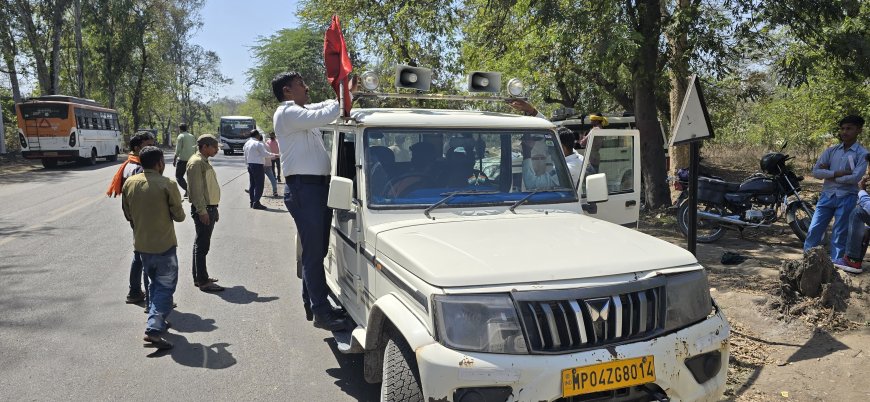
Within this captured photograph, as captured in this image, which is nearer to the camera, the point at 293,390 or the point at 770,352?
the point at 293,390

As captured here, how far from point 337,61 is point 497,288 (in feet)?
7.64

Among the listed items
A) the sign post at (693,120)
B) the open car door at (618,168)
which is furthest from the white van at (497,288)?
the sign post at (693,120)

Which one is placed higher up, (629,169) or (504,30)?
(504,30)

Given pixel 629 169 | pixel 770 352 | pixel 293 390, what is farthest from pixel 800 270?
pixel 293 390

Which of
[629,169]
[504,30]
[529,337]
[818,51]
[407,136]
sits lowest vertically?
[529,337]

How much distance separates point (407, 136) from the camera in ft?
13.4

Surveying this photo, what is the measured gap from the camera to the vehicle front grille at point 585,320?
2.63 meters

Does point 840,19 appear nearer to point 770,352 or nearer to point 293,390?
point 770,352

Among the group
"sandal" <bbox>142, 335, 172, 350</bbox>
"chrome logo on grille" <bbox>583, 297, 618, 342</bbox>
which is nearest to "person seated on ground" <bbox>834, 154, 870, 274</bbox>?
"chrome logo on grille" <bbox>583, 297, 618, 342</bbox>

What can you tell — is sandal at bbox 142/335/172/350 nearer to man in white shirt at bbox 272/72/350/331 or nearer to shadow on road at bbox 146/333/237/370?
shadow on road at bbox 146/333/237/370

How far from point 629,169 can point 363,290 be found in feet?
8.21

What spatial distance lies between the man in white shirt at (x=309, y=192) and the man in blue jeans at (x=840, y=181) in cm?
509

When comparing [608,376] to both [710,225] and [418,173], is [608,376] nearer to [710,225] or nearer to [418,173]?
[418,173]

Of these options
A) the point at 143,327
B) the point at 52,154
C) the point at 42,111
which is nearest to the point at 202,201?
the point at 143,327
